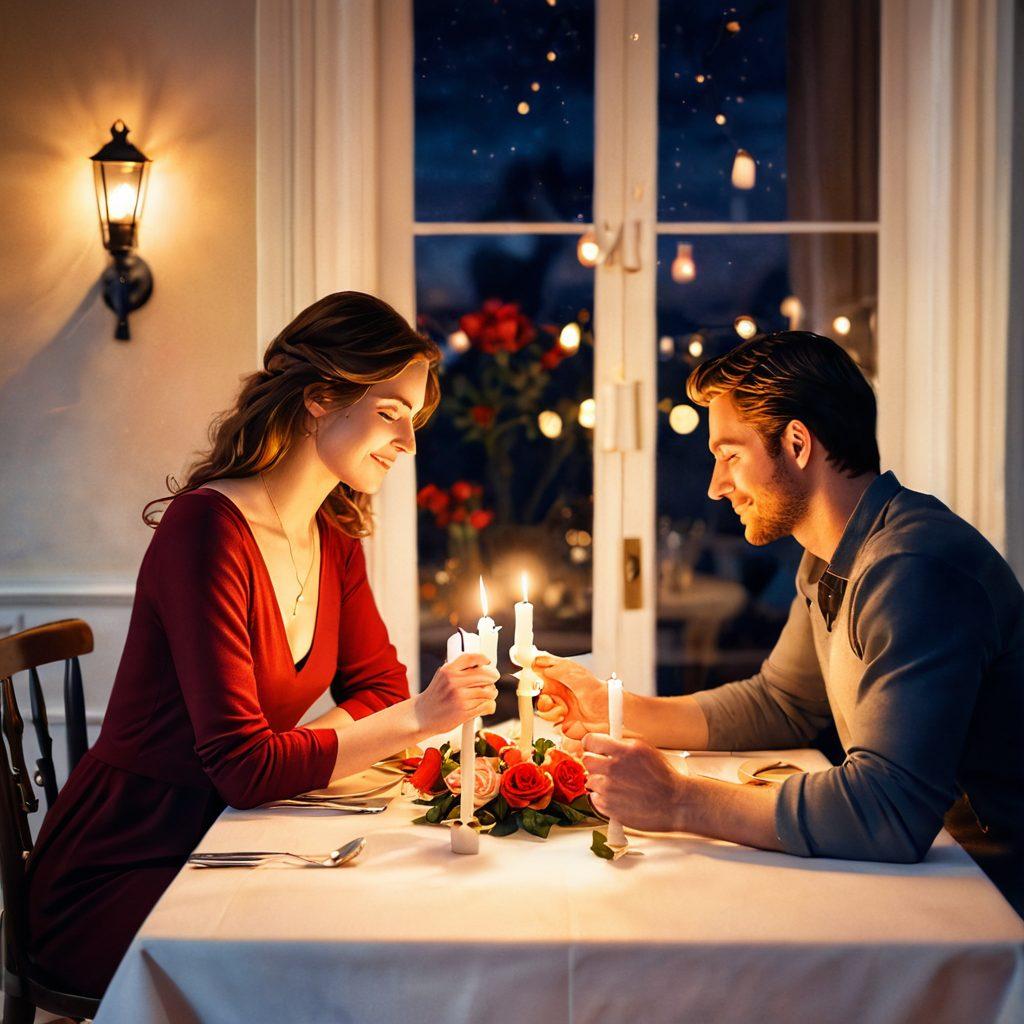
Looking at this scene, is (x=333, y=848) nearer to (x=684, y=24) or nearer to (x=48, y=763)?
(x=48, y=763)

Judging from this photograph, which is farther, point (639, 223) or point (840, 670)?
point (639, 223)

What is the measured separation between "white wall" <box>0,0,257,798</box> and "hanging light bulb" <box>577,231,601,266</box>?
31.4 inches

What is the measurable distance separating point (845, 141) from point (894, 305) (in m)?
0.42

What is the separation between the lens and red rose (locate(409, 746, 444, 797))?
5.37 ft


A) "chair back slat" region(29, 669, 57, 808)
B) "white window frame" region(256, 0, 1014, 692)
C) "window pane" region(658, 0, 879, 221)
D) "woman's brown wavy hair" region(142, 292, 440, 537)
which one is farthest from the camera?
"window pane" region(658, 0, 879, 221)

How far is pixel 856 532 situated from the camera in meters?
1.68

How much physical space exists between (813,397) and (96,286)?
1842mm

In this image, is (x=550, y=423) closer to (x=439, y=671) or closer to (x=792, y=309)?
(x=792, y=309)

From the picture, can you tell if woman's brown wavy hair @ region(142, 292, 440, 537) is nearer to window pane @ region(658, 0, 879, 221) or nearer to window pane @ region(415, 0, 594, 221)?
window pane @ region(415, 0, 594, 221)

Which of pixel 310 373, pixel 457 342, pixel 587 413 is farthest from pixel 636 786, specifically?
pixel 457 342

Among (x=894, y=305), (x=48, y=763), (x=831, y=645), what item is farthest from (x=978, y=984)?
(x=894, y=305)

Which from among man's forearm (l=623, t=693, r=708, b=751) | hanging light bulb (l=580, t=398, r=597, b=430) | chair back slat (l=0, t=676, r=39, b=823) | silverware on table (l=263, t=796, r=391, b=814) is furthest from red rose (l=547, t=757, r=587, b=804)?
hanging light bulb (l=580, t=398, r=597, b=430)

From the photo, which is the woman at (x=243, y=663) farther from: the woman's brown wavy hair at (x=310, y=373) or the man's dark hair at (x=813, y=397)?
the man's dark hair at (x=813, y=397)

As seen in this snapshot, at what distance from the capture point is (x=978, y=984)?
47.6 inches
